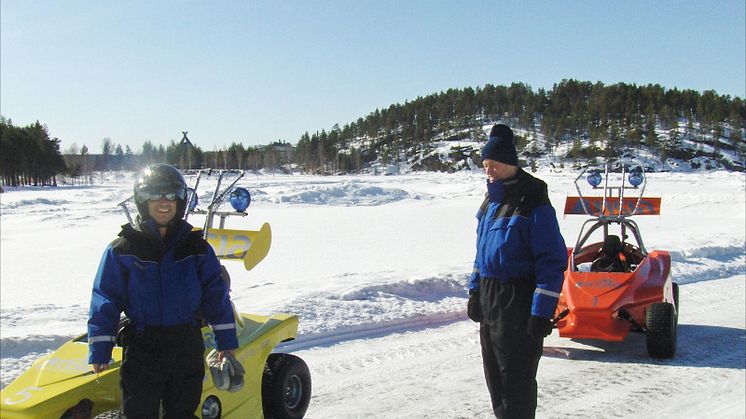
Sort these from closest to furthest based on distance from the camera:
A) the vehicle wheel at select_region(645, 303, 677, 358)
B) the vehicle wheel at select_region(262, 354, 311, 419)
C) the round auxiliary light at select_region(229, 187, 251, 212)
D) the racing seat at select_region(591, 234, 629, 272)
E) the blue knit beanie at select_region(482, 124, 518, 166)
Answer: the blue knit beanie at select_region(482, 124, 518, 166) → the vehicle wheel at select_region(262, 354, 311, 419) → the round auxiliary light at select_region(229, 187, 251, 212) → the vehicle wheel at select_region(645, 303, 677, 358) → the racing seat at select_region(591, 234, 629, 272)

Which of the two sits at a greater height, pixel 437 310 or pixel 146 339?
pixel 146 339

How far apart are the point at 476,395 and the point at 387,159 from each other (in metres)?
116

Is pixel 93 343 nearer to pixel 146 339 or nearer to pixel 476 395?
pixel 146 339

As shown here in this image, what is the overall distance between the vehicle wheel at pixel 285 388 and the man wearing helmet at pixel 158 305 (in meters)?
1.23

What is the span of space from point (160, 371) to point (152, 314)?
272 mm

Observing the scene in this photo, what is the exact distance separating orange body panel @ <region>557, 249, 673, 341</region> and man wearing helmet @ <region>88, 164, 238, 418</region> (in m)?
4.07

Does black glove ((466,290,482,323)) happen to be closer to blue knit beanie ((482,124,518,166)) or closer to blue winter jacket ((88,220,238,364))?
blue knit beanie ((482,124,518,166))

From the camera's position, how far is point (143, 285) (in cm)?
303

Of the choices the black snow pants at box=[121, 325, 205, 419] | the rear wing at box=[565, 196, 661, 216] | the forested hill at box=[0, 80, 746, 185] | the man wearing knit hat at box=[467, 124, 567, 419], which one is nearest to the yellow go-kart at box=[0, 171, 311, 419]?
the black snow pants at box=[121, 325, 205, 419]

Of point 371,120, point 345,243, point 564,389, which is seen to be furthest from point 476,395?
point 371,120

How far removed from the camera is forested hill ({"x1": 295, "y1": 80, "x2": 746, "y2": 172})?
104 m

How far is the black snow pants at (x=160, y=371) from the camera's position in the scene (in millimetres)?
2990

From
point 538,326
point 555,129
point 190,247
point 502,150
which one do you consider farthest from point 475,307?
point 555,129

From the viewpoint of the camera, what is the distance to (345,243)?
16438 mm
